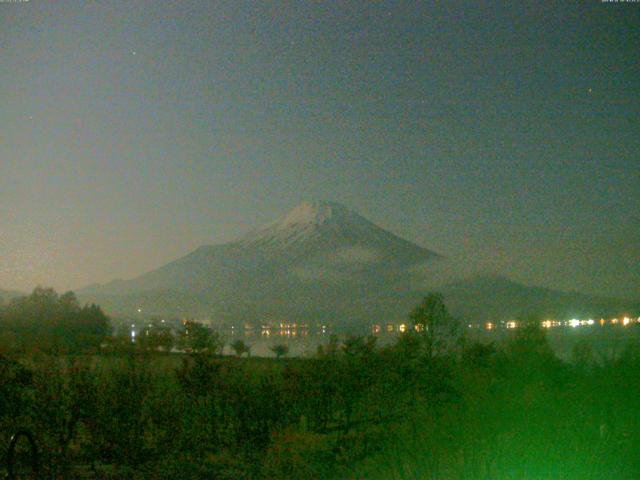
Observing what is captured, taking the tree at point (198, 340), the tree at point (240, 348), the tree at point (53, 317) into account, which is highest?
the tree at point (53, 317)

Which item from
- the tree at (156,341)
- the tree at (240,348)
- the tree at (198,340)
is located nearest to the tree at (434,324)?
the tree at (198,340)

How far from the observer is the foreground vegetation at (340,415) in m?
6.93

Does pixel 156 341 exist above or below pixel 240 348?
above

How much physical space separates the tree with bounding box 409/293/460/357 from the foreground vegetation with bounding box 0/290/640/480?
2234 millimetres

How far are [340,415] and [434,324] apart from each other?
6.66 meters

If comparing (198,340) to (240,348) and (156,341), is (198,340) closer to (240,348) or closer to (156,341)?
(156,341)

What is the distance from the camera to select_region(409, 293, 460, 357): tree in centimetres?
1961

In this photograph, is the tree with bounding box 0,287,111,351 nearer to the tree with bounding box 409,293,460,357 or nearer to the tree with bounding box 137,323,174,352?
the tree with bounding box 137,323,174,352

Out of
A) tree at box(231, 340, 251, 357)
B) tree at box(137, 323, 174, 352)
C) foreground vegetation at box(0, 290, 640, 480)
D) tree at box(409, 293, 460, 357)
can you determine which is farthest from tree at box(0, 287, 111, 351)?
foreground vegetation at box(0, 290, 640, 480)

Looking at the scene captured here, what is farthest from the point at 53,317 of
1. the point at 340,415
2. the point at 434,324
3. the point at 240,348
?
the point at 340,415

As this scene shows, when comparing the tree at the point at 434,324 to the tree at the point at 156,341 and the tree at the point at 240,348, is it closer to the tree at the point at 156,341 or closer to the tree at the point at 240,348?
the tree at the point at 156,341

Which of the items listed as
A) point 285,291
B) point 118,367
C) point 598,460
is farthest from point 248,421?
point 285,291

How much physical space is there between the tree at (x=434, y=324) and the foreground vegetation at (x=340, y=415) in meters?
2.23

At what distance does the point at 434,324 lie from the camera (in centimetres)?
2058
